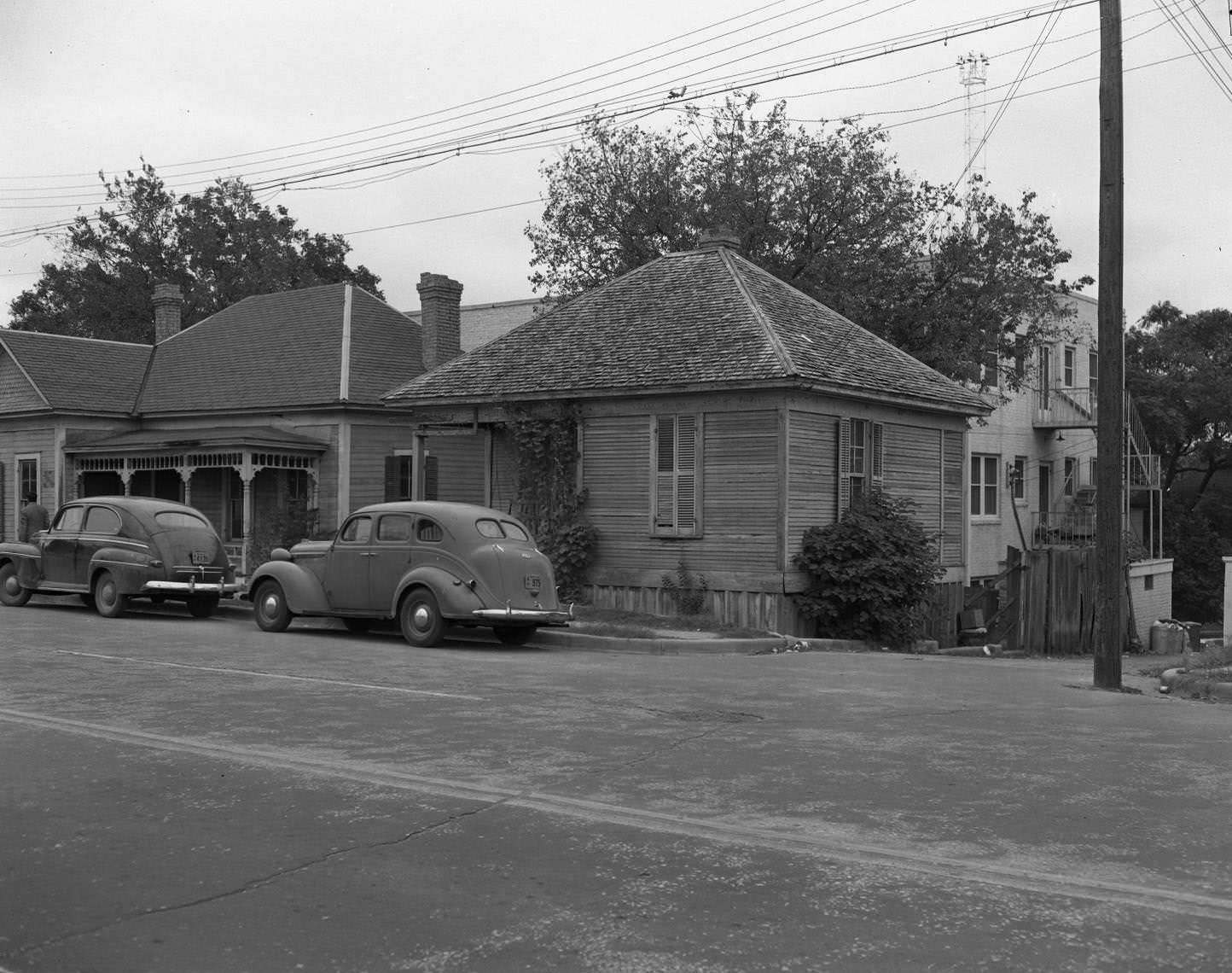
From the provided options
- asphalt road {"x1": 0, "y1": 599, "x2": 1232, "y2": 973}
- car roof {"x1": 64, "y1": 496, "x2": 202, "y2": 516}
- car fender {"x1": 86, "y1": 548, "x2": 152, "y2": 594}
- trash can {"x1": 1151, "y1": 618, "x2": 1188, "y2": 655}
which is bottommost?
trash can {"x1": 1151, "y1": 618, "x2": 1188, "y2": 655}

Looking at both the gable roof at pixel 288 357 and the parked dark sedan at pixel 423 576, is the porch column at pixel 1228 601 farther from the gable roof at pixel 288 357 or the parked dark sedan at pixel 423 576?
the gable roof at pixel 288 357

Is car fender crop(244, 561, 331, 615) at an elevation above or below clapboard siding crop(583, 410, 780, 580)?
below

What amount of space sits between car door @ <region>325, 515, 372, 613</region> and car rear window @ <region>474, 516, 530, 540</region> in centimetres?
150

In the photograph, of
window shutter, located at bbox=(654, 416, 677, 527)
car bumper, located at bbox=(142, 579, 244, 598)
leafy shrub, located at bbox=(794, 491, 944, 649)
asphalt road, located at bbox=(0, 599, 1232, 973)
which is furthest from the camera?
window shutter, located at bbox=(654, 416, 677, 527)

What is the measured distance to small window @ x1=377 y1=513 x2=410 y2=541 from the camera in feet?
59.5

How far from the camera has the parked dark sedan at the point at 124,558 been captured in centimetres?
2108

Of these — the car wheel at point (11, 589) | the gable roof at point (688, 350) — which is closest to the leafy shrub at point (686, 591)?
the gable roof at point (688, 350)

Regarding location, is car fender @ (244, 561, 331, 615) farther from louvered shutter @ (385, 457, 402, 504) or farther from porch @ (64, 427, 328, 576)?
louvered shutter @ (385, 457, 402, 504)

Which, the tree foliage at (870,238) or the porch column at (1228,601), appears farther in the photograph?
the tree foliage at (870,238)

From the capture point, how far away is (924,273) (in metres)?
34.3

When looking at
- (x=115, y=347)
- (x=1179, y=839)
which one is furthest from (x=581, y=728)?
(x=115, y=347)

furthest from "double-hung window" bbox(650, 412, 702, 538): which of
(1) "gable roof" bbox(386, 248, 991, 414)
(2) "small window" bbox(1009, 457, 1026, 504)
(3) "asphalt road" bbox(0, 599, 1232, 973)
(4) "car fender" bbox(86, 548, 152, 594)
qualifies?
(2) "small window" bbox(1009, 457, 1026, 504)

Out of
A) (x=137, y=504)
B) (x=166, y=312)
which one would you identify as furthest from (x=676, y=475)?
(x=166, y=312)

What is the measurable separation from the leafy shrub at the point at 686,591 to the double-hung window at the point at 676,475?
2.14ft
